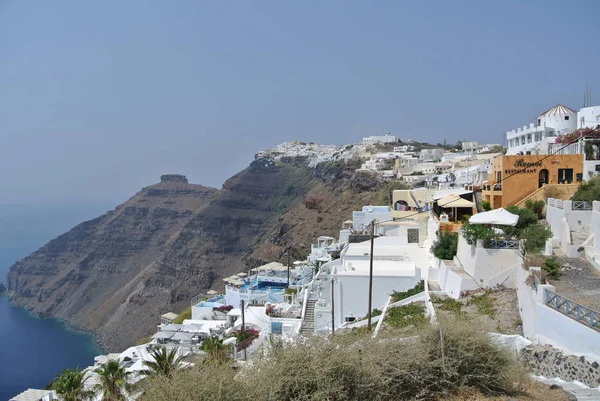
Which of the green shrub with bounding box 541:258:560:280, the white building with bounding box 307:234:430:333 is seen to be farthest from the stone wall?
the white building with bounding box 307:234:430:333

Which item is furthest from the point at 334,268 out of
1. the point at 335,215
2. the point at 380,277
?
the point at 335,215

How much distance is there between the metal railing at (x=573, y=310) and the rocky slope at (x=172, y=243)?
45.2 m

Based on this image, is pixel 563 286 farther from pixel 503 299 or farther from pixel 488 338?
pixel 488 338

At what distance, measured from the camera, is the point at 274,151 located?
452 feet

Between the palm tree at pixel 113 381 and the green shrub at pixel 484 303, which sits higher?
the green shrub at pixel 484 303

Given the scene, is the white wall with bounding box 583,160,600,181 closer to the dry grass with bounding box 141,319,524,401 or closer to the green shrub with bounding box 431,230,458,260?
the green shrub with bounding box 431,230,458,260

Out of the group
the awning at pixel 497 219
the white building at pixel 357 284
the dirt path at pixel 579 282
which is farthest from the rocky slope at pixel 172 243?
the dirt path at pixel 579 282

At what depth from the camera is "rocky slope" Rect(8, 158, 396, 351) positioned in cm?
7206

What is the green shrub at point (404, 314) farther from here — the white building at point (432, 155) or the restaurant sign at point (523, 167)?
the white building at point (432, 155)

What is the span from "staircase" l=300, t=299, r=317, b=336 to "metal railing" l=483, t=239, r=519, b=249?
7718mm

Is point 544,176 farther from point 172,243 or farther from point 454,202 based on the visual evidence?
point 172,243

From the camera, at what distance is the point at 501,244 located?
1493cm

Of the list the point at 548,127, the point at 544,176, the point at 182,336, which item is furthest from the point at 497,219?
the point at 548,127

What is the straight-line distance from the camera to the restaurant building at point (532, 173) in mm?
21438
